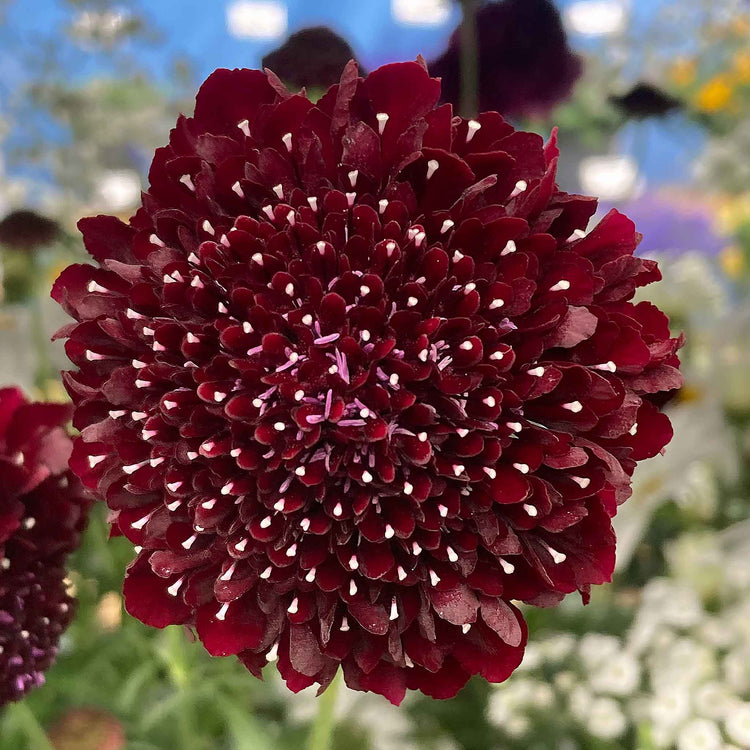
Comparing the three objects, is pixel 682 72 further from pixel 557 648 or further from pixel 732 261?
pixel 557 648

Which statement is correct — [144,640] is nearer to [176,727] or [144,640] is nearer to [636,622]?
[176,727]

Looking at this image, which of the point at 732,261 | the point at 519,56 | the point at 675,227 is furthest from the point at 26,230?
the point at 732,261

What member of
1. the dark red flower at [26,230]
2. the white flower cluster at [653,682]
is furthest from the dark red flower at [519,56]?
the white flower cluster at [653,682]

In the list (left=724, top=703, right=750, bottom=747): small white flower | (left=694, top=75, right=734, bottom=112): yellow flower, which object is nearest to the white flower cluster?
(left=724, top=703, right=750, bottom=747): small white flower

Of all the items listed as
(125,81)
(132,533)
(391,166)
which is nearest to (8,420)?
(132,533)

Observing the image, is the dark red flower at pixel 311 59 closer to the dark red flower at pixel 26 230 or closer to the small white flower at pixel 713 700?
the dark red flower at pixel 26 230

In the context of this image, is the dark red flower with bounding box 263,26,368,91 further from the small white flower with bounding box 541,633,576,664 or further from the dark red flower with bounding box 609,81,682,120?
the small white flower with bounding box 541,633,576,664
